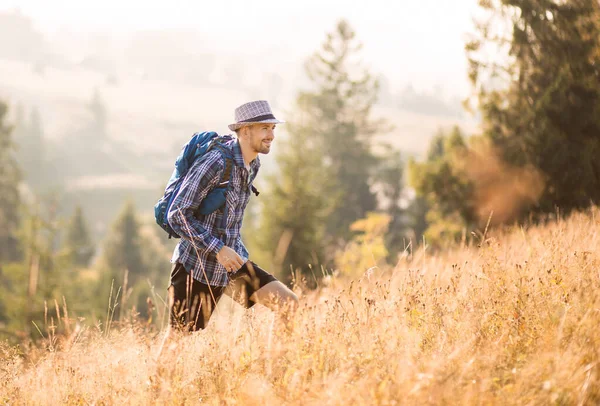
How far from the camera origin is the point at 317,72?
4469cm

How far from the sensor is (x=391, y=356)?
9.41 feet

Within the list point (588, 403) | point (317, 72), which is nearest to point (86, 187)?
point (317, 72)

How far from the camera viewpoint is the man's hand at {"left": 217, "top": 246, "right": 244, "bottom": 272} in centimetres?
365

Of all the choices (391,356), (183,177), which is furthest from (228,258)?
(391,356)

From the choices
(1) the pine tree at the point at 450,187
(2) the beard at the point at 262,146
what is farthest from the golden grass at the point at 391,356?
(1) the pine tree at the point at 450,187

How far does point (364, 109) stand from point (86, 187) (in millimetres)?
126019

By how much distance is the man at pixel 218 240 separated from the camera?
3705 mm

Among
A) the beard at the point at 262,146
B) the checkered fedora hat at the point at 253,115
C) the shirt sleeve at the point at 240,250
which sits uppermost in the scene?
the checkered fedora hat at the point at 253,115

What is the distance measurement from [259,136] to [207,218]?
0.67 meters

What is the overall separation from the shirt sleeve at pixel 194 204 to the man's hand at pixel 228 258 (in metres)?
0.04

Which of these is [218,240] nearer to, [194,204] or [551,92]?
[194,204]

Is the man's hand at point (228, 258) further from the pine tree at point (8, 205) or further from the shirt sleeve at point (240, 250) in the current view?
the pine tree at point (8, 205)

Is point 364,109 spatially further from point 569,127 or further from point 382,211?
point 569,127

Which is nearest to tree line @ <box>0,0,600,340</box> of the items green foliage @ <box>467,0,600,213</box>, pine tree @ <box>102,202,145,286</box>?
green foliage @ <box>467,0,600,213</box>
